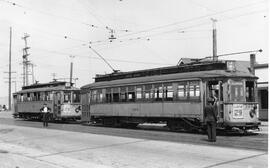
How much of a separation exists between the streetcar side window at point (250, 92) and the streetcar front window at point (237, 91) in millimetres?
280

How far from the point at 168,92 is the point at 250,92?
411 cm

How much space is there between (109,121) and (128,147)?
12.0 m

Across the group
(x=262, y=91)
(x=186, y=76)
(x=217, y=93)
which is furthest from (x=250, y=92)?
(x=262, y=91)

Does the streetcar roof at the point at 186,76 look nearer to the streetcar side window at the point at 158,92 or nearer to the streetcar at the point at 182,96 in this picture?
the streetcar at the point at 182,96

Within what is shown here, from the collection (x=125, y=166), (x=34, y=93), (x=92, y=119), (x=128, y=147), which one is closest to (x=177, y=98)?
(x=128, y=147)

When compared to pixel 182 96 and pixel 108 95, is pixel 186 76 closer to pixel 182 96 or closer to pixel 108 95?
pixel 182 96

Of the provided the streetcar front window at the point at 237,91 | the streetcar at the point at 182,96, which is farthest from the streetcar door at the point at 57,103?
the streetcar front window at the point at 237,91

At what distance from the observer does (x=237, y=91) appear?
1833 cm

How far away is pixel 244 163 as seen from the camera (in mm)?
9844

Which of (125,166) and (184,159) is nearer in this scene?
(125,166)

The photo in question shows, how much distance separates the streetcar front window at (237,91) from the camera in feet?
59.7

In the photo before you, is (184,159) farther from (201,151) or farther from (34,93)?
(34,93)

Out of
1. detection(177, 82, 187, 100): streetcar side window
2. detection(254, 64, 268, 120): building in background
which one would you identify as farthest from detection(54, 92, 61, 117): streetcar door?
detection(254, 64, 268, 120): building in background

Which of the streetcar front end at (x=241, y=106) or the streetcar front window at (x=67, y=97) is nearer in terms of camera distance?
the streetcar front end at (x=241, y=106)
